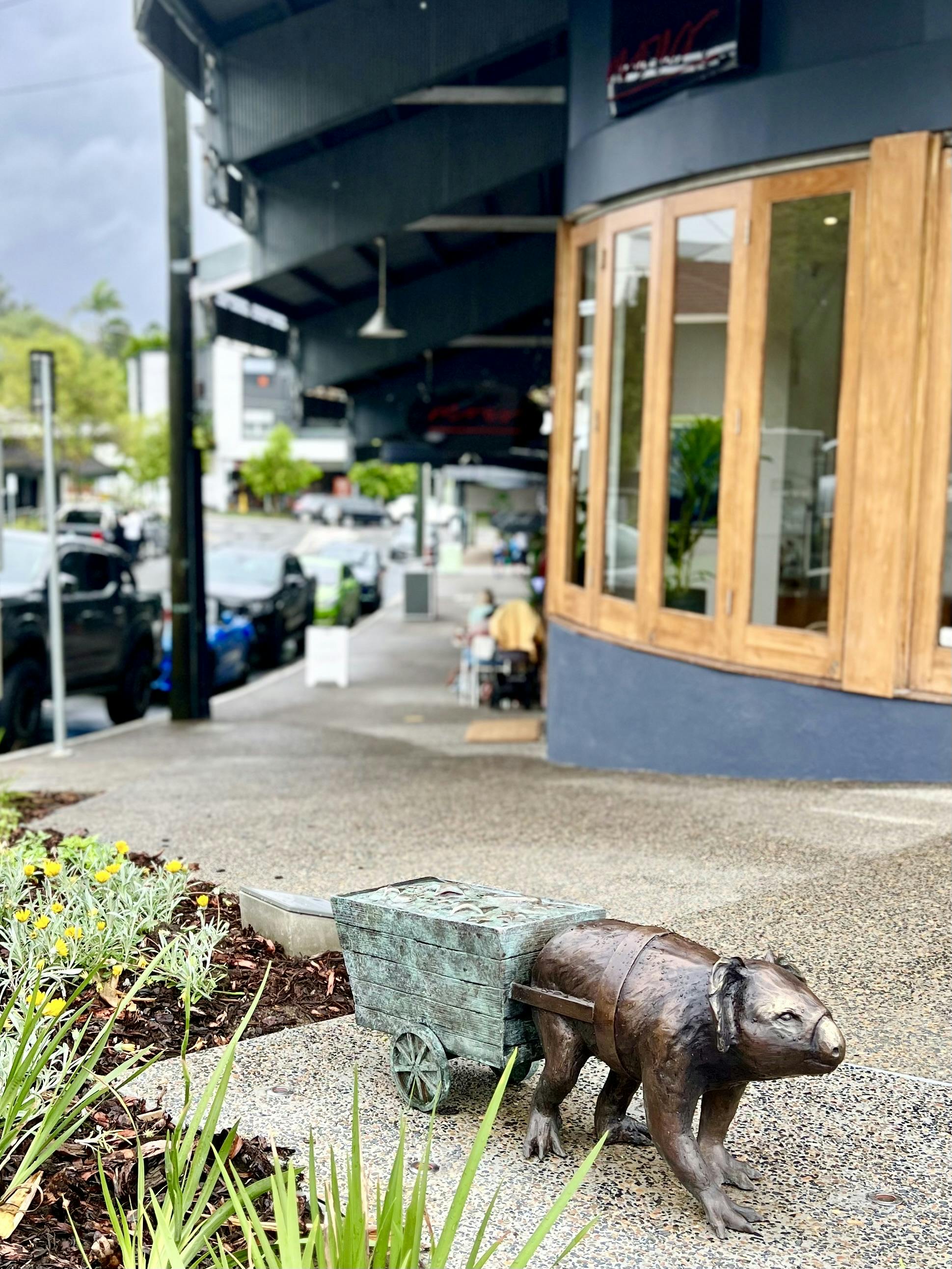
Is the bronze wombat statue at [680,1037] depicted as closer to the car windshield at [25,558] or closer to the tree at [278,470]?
the car windshield at [25,558]

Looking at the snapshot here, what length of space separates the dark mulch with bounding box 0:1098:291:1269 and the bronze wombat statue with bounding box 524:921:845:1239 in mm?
675

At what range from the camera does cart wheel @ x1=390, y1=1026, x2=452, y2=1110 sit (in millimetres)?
3271

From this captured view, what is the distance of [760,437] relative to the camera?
297 inches

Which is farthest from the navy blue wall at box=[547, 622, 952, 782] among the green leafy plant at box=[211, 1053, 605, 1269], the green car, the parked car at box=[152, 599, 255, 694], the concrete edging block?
the green car

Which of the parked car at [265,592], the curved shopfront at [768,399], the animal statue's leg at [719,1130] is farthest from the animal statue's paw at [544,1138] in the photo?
the parked car at [265,592]

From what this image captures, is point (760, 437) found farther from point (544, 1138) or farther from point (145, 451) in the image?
point (145, 451)

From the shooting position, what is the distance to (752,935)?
466 cm

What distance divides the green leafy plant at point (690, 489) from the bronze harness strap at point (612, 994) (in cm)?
517

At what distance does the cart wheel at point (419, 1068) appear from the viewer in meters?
3.27

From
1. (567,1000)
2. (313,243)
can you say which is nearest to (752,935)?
(567,1000)

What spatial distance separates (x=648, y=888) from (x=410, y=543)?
164 feet

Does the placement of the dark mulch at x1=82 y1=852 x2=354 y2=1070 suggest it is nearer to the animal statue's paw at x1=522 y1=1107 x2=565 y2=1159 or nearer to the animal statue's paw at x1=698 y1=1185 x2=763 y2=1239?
the animal statue's paw at x1=522 y1=1107 x2=565 y2=1159

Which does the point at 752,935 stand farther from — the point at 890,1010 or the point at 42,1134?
the point at 42,1134

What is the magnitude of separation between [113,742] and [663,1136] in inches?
395
